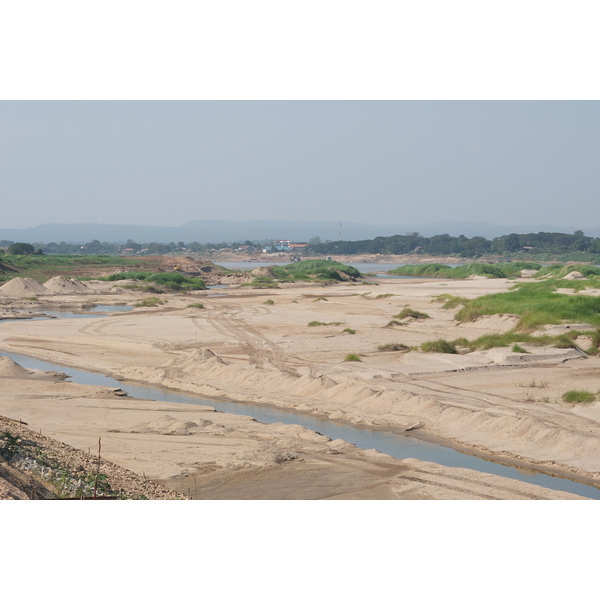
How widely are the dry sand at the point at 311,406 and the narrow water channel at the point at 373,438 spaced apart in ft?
1.51

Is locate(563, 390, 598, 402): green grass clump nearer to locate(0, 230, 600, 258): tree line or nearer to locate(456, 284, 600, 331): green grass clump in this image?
locate(456, 284, 600, 331): green grass clump

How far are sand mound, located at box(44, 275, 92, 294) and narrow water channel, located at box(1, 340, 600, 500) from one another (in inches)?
1558

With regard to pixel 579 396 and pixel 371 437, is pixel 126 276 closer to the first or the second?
pixel 579 396

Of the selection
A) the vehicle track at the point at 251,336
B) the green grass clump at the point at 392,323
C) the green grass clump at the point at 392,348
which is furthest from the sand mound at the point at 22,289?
the green grass clump at the point at 392,348

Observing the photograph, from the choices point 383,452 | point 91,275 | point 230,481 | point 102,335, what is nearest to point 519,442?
point 383,452

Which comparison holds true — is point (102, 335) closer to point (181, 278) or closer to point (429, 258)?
point (181, 278)

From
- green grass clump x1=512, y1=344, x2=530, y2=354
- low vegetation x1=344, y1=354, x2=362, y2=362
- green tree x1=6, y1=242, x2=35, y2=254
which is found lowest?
low vegetation x1=344, y1=354, x2=362, y2=362

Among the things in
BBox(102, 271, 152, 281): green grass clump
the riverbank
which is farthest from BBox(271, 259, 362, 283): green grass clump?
the riverbank

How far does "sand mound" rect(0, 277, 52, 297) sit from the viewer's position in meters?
54.9

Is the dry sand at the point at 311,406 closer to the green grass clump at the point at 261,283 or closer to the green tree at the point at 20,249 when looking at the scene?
the green grass clump at the point at 261,283

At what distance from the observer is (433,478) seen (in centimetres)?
1170

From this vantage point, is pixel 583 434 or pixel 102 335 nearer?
pixel 583 434

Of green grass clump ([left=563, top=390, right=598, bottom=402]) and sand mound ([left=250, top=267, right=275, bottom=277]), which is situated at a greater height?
sand mound ([left=250, top=267, right=275, bottom=277])

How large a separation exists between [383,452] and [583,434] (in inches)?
150
